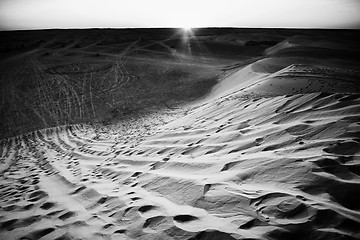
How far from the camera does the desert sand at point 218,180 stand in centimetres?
170

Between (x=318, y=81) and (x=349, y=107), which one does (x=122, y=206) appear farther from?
(x=318, y=81)

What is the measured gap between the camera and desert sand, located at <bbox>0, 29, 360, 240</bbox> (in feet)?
5.58

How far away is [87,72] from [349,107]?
1322cm

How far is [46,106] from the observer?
8781 millimetres

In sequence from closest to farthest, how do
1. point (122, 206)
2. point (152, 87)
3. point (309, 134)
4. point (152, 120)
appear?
point (122, 206)
point (309, 134)
point (152, 120)
point (152, 87)

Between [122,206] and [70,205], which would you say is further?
[70,205]

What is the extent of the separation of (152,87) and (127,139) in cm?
604

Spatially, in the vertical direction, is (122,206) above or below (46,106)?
below

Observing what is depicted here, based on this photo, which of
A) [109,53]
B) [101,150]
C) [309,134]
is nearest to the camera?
[309,134]

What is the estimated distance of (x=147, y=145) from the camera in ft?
14.0

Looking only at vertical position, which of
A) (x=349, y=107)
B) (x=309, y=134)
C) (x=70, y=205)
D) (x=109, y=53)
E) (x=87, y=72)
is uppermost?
(x=109, y=53)

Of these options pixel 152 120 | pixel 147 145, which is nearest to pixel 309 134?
pixel 147 145

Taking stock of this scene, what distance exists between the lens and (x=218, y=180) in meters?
2.31

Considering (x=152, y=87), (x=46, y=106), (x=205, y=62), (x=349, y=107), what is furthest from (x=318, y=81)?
(x=205, y=62)
